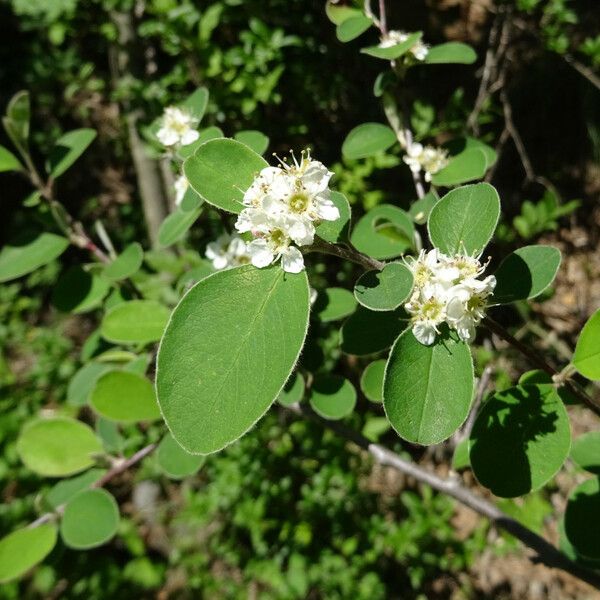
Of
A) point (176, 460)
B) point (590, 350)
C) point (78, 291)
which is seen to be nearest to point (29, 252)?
point (78, 291)

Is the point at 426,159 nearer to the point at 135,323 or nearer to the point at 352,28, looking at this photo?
the point at 352,28

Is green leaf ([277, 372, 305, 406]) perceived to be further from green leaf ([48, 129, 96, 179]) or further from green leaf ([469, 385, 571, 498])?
green leaf ([48, 129, 96, 179])

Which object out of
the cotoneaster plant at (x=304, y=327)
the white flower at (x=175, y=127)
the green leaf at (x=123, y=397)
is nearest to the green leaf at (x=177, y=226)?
the cotoneaster plant at (x=304, y=327)

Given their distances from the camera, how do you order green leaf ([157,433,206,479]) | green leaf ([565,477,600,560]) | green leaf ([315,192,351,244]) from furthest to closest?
green leaf ([157,433,206,479]) → green leaf ([565,477,600,560]) → green leaf ([315,192,351,244])

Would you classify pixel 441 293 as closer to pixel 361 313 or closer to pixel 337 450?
pixel 361 313

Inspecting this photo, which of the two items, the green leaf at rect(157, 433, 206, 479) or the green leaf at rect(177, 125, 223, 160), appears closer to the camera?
the green leaf at rect(177, 125, 223, 160)

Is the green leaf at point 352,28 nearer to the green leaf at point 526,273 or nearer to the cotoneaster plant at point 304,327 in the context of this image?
the cotoneaster plant at point 304,327

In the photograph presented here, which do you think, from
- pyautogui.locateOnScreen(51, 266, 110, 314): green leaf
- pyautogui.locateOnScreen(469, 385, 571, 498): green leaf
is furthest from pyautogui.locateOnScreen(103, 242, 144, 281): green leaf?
pyautogui.locateOnScreen(469, 385, 571, 498): green leaf
